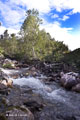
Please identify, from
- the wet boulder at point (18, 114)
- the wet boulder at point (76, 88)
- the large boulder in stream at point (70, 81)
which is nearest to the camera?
the wet boulder at point (18, 114)

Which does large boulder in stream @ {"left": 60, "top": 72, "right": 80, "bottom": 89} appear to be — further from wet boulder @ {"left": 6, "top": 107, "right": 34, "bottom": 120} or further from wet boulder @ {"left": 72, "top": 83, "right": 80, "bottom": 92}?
wet boulder @ {"left": 6, "top": 107, "right": 34, "bottom": 120}

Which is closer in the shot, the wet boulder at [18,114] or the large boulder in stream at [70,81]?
the wet boulder at [18,114]

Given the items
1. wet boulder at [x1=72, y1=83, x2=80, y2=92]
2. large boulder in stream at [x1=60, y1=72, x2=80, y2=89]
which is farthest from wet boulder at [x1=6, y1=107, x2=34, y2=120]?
large boulder in stream at [x1=60, y1=72, x2=80, y2=89]

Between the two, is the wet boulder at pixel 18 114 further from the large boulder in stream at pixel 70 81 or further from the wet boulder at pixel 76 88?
the large boulder in stream at pixel 70 81

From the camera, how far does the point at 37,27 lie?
1073 inches

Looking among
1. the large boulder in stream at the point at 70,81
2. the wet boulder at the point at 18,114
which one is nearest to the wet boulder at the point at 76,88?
the large boulder in stream at the point at 70,81

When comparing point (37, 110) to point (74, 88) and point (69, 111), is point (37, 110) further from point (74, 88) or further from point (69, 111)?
point (74, 88)

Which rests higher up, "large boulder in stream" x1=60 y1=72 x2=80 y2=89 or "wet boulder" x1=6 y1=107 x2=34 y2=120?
"large boulder in stream" x1=60 y1=72 x2=80 y2=89

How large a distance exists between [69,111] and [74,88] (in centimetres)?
303

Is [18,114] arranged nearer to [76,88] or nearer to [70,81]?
[76,88]

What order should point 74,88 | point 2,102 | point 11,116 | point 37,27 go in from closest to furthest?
point 11,116, point 2,102, point 74,88, point 37,27

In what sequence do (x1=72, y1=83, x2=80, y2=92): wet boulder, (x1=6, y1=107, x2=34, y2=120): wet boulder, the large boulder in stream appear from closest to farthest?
(x1=6, y1=107, x2=34, y2=120): wet boulder, (x1=72, y1=83, x2=80, y2=92): wet boulder, the large boulder in stream

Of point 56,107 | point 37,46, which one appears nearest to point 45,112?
point 56,107

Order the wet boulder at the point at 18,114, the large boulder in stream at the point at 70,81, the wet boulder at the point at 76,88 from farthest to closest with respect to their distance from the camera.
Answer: the large boulder in stream at the point at 70,81 → the wet boulder at the point at 76,88 → the wet boulder at the point at 18,114
